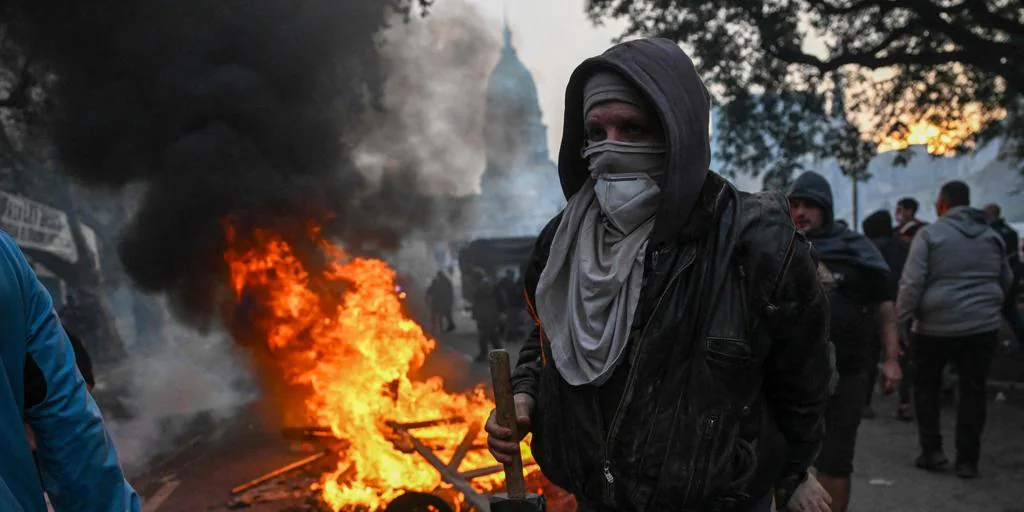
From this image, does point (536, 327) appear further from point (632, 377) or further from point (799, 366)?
point (799, 366)

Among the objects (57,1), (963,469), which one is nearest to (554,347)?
(963,469)

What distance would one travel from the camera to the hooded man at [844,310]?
12.7 ft

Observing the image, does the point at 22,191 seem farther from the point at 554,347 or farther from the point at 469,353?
the point at 554,347

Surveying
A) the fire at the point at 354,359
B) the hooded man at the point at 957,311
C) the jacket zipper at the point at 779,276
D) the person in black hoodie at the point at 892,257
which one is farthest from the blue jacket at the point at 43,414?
the person in black hoodie at the point at 892,257

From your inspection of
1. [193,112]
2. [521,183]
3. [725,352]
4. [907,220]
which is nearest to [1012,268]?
[907,220]

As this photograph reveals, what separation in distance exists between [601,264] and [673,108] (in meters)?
0.41

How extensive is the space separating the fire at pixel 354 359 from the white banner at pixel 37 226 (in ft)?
39.8

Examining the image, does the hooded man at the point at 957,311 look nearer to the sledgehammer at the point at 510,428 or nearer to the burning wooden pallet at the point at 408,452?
the burning wooden pallet at the point at 408,452

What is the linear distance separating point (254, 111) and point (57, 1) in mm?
2734

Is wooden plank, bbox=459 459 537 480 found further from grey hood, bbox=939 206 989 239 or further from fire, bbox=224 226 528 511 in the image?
grey hood, bbox=939 206 989 239

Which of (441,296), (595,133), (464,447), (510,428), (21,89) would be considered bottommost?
(441,296)

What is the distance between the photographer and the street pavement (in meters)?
5.05

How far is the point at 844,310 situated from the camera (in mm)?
4023

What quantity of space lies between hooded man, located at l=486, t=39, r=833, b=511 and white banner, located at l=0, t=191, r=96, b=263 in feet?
65.6
